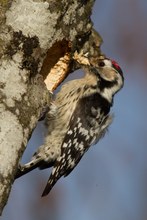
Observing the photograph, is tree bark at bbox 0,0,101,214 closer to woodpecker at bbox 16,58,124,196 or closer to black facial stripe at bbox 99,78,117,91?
woodpecker at bbox 16,58,124,196

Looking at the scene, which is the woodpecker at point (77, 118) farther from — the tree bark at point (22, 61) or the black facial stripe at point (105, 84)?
the tree bark at point (22, 61)

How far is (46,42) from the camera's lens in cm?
331

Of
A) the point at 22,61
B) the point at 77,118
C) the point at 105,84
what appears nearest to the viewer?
the point at 22,61

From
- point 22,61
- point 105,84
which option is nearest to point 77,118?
point 105,84

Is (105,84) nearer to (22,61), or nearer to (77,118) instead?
(77,118)

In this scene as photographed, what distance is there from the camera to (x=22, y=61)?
3076 mm

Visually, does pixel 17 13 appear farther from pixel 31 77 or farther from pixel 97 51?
pixel 97 51

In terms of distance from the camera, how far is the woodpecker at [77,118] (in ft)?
14.8

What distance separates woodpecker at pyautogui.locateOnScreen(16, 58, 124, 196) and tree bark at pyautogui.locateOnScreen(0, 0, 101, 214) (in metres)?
0.95

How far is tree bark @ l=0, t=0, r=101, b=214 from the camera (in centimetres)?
271

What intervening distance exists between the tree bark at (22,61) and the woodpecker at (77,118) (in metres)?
0.95

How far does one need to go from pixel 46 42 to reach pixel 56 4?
27cm

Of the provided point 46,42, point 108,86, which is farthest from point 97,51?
point 46,42

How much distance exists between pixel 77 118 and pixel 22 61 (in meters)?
1.52
